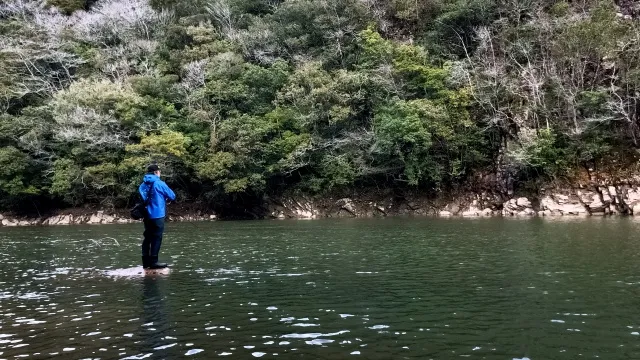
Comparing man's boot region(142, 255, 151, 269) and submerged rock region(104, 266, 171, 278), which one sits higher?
man's boot region(142, 255, 151, 269)

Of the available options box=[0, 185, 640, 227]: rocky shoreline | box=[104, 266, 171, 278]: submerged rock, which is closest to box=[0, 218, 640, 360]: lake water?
box=[104, 266, 171, 278]: submerged rock

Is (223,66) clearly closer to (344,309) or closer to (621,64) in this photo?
(621,64)

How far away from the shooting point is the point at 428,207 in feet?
145

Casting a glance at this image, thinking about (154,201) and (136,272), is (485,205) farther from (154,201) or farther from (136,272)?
(136,272)

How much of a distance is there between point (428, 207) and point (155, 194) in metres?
33.2

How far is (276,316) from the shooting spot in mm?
9273

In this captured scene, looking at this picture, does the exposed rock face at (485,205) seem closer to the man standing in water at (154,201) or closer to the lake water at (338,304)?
the lake water at (338,304)

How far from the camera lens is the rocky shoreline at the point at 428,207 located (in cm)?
3678

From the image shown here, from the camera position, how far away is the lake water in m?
7.38

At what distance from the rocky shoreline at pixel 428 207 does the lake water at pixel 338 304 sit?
19520 mm

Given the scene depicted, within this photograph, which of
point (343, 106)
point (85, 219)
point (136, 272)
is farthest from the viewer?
point (85, 219)

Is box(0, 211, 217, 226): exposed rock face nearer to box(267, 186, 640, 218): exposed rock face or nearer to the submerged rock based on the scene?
box(267, 186, 640, 218): exposed rock face

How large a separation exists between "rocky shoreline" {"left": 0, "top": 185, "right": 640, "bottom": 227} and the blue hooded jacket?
29701mm

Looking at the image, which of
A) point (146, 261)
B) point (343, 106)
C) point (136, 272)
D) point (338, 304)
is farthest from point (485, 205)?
point (338, 304)
